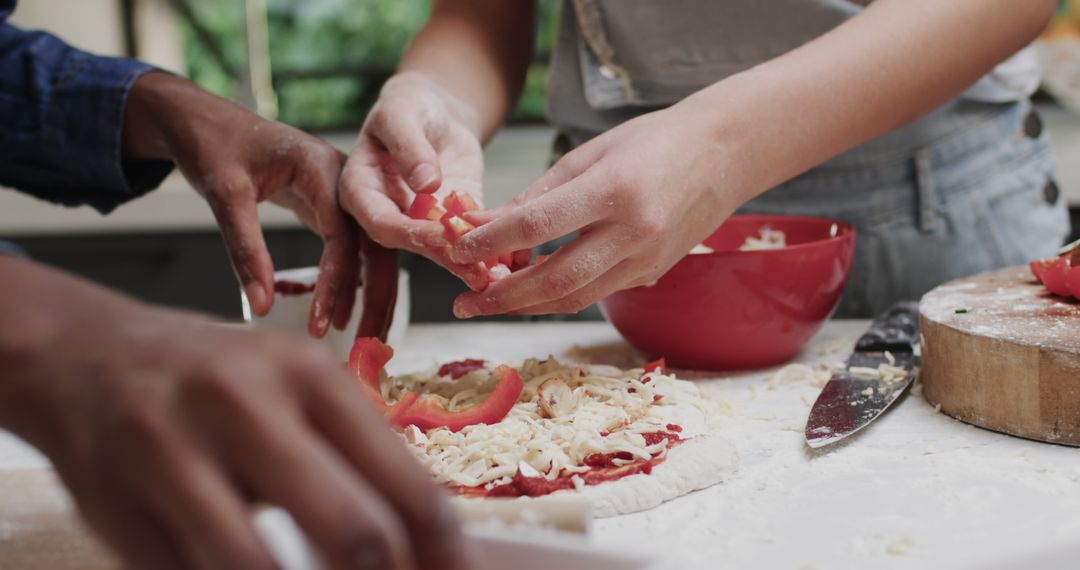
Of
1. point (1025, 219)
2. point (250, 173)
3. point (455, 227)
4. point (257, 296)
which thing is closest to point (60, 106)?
point (250, 173)

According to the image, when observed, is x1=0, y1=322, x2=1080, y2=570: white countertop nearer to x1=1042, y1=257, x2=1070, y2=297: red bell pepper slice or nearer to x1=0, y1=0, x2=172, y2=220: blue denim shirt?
x1=1042, y1=257, x2=1070, y2=297: red bell pepper slice

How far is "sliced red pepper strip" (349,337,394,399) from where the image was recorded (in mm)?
1114

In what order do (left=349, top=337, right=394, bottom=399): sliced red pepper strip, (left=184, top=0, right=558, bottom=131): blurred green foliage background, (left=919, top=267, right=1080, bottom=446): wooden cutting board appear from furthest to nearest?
1. (left=184, top=0, right=558, bottom=131): blurred green foliage background
2. (left=349, top=337, right=394, bottom=399): sliced red pepper strip
3. (left=919, top=267, right=1080, bottom=446): wooden cutting board

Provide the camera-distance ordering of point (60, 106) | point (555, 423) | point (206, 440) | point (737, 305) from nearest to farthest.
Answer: point (206, 440), point (555, 423), point (737, 305), point (60, 106)

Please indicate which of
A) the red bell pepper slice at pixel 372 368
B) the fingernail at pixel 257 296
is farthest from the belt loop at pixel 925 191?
the fingernail at pixel 257 296

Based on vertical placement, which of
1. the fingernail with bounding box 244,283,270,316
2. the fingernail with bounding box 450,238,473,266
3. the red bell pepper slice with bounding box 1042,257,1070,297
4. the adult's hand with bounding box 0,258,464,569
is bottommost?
the fingernail with bounding box 244,283,270,316

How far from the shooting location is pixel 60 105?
4.59 ft

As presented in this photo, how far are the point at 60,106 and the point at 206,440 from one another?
1130 mm

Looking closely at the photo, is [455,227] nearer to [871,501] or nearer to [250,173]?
[250,173]

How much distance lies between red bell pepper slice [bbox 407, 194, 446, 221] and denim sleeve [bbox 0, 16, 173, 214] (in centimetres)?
49

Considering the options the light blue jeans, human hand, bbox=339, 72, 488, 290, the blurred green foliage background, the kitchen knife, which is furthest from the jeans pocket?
the blurred green foliage background

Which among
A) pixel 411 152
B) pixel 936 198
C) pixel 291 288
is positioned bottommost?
pixel 291 288

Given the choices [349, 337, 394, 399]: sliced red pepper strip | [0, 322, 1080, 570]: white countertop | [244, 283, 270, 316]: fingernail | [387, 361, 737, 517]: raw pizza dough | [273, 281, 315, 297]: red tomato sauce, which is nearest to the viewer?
[0, 322, 1080, 570]: white countertop

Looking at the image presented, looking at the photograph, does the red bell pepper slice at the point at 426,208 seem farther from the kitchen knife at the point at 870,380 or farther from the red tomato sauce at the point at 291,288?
the kitchen knife at the point at 870,380
